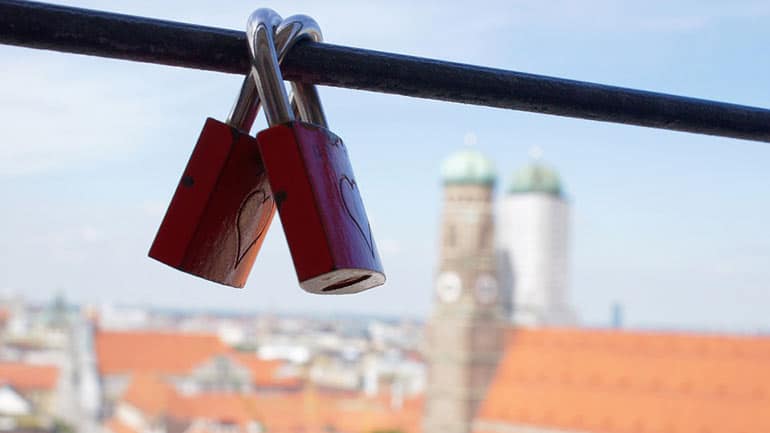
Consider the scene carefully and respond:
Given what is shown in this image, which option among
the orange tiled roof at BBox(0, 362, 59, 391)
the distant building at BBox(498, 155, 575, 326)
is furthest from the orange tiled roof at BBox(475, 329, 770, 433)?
the distant building at BBox(498, 155, 575, 326)

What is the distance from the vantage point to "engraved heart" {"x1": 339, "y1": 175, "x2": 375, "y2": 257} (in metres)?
0.55

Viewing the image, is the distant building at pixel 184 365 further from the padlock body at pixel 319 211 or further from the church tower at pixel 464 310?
the padlock body at pixel 319 211

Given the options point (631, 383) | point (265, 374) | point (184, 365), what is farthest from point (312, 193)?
point (184, 365)

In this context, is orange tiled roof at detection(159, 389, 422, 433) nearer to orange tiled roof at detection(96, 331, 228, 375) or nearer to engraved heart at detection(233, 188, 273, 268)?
orange tiled roof at detection(96, 331, 228, 375)

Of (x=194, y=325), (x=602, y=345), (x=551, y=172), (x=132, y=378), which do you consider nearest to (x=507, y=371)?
(x=602, y=345)

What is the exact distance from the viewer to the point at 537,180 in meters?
51.4

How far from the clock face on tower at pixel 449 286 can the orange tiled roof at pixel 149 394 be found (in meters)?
8.95

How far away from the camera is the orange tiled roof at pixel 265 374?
41.2 m

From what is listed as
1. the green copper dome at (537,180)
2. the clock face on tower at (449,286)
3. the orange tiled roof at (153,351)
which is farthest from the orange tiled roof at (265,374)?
the green copper dome at (537,180)

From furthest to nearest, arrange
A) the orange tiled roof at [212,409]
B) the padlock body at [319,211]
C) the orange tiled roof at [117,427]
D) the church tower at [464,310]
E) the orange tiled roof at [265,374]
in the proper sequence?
the orange tiled roof at [265,374] → the orange tiled roof at [117,427] → the orange tiled roof at [212,409] → the church tower at [464,310] → the padlock body at [319,211]

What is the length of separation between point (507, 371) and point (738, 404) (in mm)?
6355

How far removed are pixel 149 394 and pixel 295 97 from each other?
3745 cm

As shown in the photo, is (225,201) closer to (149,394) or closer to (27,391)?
(149,394)

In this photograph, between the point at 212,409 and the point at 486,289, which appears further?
the point at 212,409
